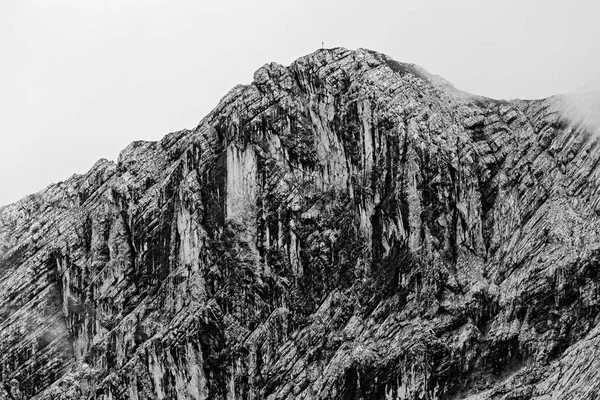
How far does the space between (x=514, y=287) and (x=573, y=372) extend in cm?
1737

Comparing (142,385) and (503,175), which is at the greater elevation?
(503,175)

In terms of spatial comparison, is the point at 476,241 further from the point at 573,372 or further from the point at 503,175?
the point at 573,372

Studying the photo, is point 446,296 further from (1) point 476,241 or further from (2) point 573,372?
(2) point 573,372

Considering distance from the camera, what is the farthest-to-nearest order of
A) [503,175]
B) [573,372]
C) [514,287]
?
[503,175], [514,287], [573,372]

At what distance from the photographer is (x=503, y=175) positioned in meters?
191

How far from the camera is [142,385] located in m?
192

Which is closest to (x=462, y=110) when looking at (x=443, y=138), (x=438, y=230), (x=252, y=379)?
(x=443, y=138)

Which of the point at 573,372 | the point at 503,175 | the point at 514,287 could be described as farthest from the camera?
the point at 503,175

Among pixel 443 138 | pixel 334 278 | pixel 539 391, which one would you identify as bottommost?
pixel 539 391

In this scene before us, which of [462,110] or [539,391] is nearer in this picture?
[539,391]

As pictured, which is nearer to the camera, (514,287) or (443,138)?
(514,287)

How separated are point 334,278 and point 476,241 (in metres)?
20.5

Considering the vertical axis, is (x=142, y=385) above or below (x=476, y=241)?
below

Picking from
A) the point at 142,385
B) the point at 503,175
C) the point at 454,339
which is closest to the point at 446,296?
the point at 454,339
